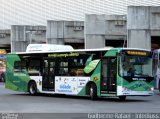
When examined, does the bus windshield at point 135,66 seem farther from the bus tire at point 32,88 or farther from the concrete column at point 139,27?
the concrete column at point 139,27

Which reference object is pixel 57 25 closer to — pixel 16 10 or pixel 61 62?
pixel 16 10

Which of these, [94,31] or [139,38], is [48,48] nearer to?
[139,38]

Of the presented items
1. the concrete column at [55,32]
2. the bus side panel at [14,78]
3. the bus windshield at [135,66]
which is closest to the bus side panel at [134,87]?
the bus windshield at [135,66]

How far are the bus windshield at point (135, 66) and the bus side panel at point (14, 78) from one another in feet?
25.5

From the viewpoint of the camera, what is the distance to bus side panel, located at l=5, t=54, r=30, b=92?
3075cm

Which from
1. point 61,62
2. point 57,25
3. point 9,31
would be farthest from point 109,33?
point 61,62

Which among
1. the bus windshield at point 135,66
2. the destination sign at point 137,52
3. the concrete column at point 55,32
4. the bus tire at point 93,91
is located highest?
the concrete column at point 55,32

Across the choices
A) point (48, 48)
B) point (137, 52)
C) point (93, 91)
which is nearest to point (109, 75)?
point (93, 91)

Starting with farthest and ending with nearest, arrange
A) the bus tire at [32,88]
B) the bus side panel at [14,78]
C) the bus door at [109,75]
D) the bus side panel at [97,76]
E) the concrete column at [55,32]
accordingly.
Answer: the concrete column at [55,32] < the bus side panel at [14,78] < the bus tire at [32,88] < the bus side panel at [97,76] < the bus door at [109,75]

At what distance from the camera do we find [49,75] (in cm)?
2867

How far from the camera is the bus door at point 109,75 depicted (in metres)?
24.8

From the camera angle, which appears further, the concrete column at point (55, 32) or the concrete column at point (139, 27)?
the concrete column at point (55, 32)

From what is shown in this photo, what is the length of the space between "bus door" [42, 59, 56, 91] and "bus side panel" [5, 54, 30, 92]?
5.66ft

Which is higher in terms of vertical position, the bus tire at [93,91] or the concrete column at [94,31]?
the concrete column at [94,31]
